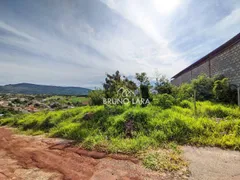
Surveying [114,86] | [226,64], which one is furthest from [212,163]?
[226,64]

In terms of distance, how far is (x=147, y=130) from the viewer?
14.6 feet

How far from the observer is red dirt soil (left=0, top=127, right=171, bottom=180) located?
2516 millimetres

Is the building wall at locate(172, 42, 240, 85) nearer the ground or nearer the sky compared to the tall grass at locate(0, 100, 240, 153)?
nearer the sky

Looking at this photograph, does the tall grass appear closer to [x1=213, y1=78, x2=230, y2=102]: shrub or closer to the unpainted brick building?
[x1=213, y1=78, x2=230, y2=102]: shrub

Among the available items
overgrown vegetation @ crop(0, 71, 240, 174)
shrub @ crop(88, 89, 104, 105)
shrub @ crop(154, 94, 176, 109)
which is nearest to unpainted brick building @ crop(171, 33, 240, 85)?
overgrown vegetation @ crop(0, 71, 240, 174)

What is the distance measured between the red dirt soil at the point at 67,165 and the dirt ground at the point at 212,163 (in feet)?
2.02

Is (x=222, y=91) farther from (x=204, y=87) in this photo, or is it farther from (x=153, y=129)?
(x=153, y=129)

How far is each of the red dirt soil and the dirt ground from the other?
2.02 ft

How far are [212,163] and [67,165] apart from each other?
263 cm

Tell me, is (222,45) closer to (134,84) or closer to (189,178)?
(134,84)

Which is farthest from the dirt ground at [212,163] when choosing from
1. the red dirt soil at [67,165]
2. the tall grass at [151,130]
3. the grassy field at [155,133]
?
the red dirt soil at [67,165]

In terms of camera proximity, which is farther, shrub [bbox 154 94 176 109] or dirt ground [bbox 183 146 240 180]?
shrub [bbox 154 94 176 109]

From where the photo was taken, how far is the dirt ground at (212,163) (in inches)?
95.3

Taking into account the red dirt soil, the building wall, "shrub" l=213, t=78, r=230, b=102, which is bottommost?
the red dirt soil
